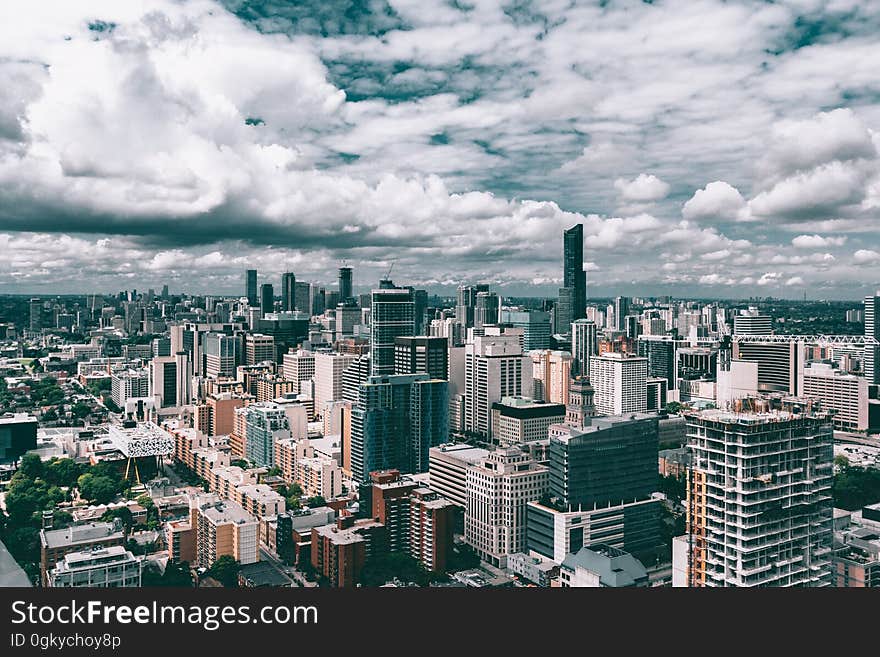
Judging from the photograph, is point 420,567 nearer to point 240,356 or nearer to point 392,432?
point 392,432

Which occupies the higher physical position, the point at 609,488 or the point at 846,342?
the point at 846,342

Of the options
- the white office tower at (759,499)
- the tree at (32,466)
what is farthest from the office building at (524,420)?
the tree at (32,466)

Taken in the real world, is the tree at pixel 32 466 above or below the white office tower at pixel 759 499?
below

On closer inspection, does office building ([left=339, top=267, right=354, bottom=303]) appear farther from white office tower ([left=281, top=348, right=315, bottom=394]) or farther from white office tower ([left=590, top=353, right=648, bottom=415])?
white office tower ([left=590, top=353, right=648, bottom=415])

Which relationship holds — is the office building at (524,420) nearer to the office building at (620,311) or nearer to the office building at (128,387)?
the office building at (128,387)

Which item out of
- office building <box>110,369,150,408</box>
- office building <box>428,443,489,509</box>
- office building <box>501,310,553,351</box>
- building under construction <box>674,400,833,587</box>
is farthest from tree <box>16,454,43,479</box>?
office building <box>501,310,553,351</box>

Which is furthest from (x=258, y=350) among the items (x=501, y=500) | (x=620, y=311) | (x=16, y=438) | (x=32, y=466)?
(x=501, y=500)

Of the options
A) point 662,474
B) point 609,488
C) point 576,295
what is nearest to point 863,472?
point 662,474

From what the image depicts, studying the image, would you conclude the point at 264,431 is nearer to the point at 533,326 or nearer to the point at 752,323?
the point at 533,326
